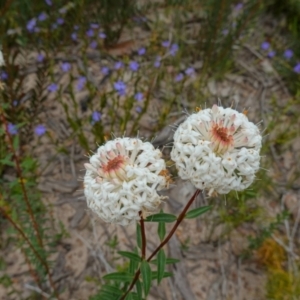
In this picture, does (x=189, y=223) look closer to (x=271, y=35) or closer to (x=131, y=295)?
(x=131, y=295)

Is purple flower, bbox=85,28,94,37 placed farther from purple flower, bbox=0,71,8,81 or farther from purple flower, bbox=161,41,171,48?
purple flower, bbox=0,71,8,81

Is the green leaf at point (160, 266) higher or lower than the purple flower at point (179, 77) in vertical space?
lower

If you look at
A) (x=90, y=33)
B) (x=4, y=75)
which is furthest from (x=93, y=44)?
(x=4, y=75)

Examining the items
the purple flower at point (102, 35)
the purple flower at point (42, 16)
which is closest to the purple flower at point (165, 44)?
the purple flower at point (102, 35)

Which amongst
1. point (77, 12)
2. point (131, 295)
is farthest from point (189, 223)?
point (77, 12)

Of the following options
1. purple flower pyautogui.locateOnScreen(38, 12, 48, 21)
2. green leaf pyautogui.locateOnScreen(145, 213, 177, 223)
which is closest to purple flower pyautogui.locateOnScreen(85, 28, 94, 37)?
purple flower pyautogui.locateOnScreen(38, 12, 48, 21)

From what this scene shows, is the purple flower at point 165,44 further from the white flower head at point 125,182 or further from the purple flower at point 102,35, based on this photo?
the white flower head at point 125,182

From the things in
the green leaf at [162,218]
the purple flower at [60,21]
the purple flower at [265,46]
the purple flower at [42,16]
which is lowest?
the green leaf at [162,218]
